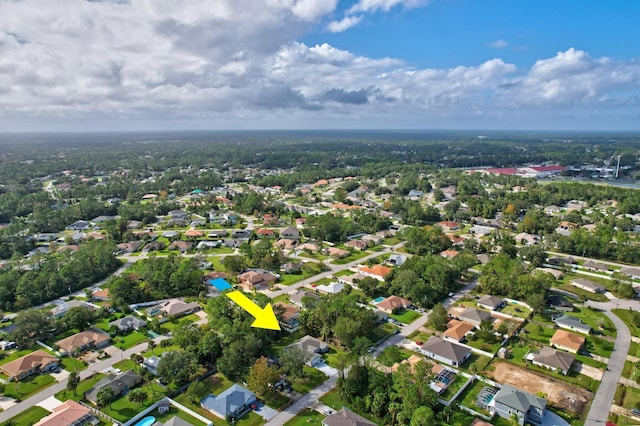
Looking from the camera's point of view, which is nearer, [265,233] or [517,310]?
[517,310]

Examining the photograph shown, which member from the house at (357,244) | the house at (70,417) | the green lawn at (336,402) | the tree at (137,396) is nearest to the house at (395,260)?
the house at (357,244)

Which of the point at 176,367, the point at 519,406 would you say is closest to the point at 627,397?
the point at 519,406

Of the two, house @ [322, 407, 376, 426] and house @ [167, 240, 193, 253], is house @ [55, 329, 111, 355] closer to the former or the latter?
house @ [322, 407, 376, 426]

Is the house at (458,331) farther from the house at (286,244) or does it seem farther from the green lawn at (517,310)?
the house at (286,244)

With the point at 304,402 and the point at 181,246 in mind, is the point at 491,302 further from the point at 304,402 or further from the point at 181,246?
the point at 181,246

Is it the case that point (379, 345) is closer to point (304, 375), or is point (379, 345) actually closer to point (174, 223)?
point (304, 375)

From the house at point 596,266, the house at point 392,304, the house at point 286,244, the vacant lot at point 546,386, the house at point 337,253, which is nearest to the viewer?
the vacant lot at point 546,386

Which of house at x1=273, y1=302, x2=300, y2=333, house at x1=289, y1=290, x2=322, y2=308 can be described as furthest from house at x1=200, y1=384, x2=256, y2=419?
house at x1=289, y1=290, x2=322, y2=308
